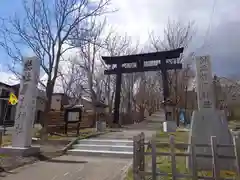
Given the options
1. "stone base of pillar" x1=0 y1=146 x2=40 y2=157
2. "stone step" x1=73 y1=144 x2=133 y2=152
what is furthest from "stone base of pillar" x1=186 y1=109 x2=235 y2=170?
"stone base of pillar" x1=0 y1=146 x2=40 y2=157

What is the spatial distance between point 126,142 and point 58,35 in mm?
→ 9030

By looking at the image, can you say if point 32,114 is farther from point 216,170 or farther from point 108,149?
point 216,170

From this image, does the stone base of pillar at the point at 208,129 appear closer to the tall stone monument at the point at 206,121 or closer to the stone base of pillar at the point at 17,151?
the tall stone monument at the point at 206,121

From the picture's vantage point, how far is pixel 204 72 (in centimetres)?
771

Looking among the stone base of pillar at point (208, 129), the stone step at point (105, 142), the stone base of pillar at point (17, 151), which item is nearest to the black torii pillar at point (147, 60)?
the stone step at point (105, 142)

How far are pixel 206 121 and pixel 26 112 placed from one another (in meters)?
6.69

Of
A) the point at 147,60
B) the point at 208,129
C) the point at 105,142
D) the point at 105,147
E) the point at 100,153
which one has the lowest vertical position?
the point at 100,153

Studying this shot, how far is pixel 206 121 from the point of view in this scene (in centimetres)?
696

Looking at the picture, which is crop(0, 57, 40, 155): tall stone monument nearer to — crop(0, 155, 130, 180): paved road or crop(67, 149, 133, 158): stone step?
crop(0, 155, 130, 180): paved road

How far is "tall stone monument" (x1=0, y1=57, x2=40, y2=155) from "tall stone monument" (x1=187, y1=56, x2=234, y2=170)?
6.12 meters

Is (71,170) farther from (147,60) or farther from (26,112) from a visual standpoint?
(147,60)

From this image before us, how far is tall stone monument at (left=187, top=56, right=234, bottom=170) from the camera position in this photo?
6.46 metres

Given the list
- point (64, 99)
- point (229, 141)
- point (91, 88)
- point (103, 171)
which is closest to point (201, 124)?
point (229, 141)

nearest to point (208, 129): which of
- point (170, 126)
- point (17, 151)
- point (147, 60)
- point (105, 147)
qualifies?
point (105, 147)
